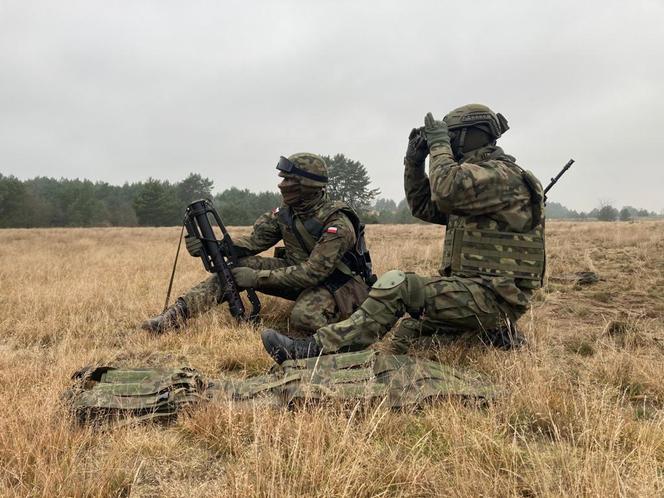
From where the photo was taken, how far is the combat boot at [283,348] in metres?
3.01

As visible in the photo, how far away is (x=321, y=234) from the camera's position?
4.78m

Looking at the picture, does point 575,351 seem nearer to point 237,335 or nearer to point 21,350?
point 237,335

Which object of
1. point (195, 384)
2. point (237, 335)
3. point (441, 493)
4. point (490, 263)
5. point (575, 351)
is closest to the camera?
point (441, 493)

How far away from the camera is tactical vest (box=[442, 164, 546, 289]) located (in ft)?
11.1

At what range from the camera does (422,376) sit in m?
2.64

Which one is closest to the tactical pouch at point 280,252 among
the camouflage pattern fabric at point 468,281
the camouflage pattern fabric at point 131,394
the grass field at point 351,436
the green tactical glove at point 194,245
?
the green tactical glove at point 194,245

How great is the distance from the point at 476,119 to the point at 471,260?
119cm

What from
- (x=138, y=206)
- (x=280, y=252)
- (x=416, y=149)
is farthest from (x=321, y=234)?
(x=138, y=206)

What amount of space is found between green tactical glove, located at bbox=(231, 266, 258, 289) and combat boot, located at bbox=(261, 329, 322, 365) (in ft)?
5.87

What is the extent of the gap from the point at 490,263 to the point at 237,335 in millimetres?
2327

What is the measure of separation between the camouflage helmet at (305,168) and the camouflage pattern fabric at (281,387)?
2.40 metres

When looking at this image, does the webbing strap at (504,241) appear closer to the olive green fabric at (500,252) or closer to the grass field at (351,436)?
the olive green fabric at (500,252)

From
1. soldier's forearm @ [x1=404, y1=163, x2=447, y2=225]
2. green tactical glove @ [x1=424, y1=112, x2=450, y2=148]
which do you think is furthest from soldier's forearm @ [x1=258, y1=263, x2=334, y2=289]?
green tactical glove @ [x1=424, y1=112, x2=450, y2=148]

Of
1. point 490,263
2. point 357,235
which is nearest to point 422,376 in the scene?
point 490,263
